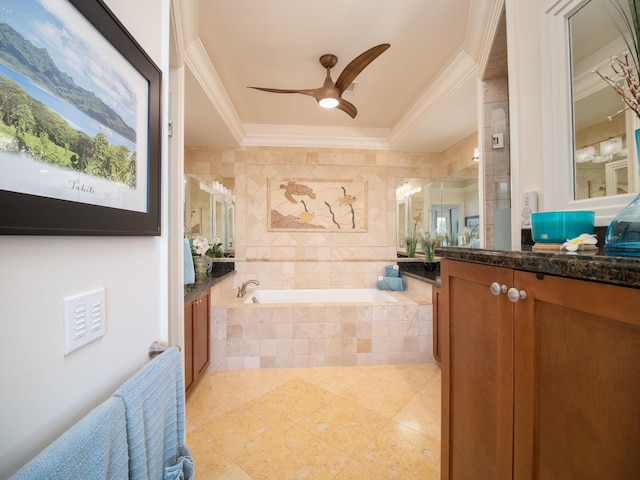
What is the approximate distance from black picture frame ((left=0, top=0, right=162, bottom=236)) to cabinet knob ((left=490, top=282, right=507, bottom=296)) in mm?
1041

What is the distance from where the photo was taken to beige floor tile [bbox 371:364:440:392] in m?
2.35

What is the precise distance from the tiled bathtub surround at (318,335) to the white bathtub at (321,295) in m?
0.89

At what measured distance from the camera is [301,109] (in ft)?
10.3

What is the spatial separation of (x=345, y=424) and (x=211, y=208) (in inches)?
117

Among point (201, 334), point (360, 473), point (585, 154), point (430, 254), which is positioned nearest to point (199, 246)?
point (201, 334)

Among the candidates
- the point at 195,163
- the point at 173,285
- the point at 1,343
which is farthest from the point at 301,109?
the point at 1,343

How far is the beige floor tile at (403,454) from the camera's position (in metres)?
1.46

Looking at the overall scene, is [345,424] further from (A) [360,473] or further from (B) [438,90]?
(B) [438,90]

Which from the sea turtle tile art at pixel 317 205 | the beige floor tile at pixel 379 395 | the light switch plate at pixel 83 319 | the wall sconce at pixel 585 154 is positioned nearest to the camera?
the light switch plate at pixel 83 319

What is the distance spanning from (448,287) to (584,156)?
2.40 feet

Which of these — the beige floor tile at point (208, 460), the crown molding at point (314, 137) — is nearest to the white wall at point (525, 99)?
the beige floor tile at point (208, 460)

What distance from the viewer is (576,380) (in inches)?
21.3

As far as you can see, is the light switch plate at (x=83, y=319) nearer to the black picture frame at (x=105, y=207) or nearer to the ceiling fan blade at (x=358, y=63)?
the black picture frame at (x=105, y=207)

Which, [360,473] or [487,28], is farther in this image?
[487,28]
